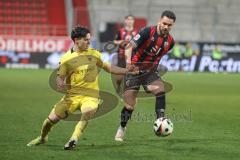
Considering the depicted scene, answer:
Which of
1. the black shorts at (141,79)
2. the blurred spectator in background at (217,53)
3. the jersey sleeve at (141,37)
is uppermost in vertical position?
the jersey sleeve at (141,37)

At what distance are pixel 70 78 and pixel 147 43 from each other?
1648 mm

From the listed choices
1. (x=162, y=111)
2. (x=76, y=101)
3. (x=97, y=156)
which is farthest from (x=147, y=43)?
(x=97, y=156)

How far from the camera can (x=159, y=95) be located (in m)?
10.5

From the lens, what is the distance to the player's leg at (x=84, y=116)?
9.06 metres

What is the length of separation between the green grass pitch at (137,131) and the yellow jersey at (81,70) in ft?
2.81

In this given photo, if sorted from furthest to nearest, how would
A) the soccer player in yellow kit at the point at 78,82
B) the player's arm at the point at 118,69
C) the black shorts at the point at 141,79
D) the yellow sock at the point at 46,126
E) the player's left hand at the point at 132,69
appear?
the black shorts at the point at 141,79, the player's left hand at the point at 132,69, the player's arm at the point at 118,69, the yellow sock at the point at 46,126, the soccer player in yellow kit at the point at 78,82

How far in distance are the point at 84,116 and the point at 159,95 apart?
1.72 meters

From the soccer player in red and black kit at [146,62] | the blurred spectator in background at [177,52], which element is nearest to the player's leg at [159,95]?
the soccer player in red and black kit at [146,62]

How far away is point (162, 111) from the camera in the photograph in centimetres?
1030

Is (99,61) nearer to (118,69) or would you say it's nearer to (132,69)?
(118,69)

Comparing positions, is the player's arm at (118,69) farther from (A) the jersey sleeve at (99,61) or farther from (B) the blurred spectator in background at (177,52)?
(B) the blurred spectator in background at (177,52)

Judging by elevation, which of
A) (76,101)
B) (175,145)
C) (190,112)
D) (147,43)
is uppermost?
(147,43)

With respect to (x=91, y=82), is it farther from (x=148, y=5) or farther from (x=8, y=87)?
(x=148, y=5)

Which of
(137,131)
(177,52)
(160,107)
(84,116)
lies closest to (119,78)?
(137,131)
